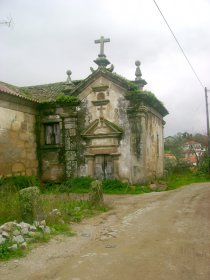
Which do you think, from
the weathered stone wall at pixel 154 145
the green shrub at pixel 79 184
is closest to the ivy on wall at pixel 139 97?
the weathered stone wall at pixel 154 145

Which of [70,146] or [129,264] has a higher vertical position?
[70,146]

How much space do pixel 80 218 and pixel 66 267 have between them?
395 centimetres

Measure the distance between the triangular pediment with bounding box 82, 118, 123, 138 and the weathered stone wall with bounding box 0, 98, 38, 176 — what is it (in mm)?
2854

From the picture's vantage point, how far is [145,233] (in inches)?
307

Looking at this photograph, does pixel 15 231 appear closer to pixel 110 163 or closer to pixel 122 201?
pixel 122 201

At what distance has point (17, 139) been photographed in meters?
16.7

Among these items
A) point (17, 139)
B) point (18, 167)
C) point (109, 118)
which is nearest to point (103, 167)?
point (109, 118)

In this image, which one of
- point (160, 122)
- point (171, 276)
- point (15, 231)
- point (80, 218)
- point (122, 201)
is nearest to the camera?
point (171, 276)

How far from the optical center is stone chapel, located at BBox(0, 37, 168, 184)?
54.1 feet

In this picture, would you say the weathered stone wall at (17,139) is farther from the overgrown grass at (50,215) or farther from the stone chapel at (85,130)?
the overgrown grass at (50,215)

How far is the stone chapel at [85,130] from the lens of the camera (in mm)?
16500

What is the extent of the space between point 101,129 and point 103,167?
1867 mm

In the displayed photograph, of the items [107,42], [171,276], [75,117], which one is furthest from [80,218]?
[107,42]

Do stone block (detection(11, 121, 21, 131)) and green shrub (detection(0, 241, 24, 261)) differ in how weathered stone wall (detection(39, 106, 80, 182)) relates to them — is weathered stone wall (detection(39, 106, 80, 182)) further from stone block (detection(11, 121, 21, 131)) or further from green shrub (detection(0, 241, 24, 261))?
green shrub (detection(0, 241, 24, 261))
